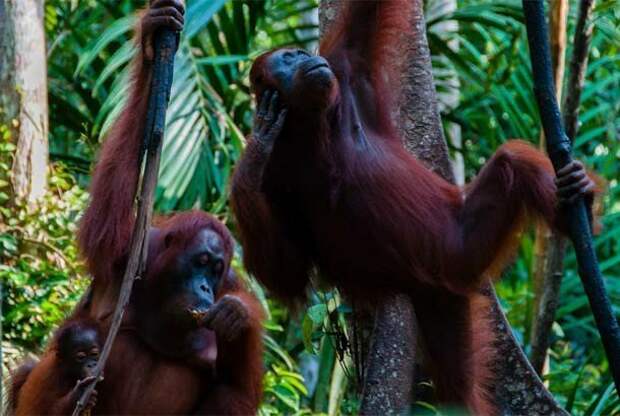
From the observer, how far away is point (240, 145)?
611cm

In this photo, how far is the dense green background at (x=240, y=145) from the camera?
5410 millimetres

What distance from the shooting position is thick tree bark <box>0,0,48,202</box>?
5.93 meters

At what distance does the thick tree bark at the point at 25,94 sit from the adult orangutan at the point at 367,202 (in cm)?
223

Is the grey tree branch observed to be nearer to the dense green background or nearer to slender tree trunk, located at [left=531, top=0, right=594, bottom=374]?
the dense green background

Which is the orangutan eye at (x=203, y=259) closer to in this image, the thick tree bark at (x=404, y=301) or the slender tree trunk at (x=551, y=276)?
the thick tree bark at (x=404, y=301)

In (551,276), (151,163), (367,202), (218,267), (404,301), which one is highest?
(151,163)

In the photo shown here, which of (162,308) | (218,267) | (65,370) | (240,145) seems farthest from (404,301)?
(240,145)

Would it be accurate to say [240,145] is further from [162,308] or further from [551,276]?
[162,308]

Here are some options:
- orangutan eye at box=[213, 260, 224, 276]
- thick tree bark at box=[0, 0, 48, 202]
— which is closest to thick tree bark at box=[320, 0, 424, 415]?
orangutan eye at box=[213, 260, 224, 276]

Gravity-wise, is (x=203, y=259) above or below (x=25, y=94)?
below

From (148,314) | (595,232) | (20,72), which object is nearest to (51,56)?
(20,72)

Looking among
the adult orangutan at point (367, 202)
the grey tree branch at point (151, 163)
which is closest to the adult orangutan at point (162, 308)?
the adult orangutan at point (367, 202)

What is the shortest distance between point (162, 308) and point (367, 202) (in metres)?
0.80

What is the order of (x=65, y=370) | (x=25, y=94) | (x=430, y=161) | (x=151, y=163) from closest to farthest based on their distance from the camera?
(x=151, y=163) → (x=65, y=370) → (x=430, y=161) → (x=25, y=94)
